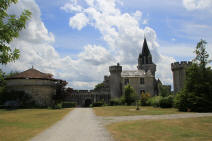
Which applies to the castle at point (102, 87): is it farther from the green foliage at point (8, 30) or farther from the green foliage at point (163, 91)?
the green foliage at point (8, 30)

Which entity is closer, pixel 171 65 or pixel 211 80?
pixel 211 80

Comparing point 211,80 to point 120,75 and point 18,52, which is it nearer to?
point 18,52

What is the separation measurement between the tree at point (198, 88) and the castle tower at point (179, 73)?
20247 millimetres

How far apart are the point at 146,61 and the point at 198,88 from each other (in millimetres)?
53421

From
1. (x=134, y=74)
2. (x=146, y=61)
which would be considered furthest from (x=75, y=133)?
(x=146, y=61)

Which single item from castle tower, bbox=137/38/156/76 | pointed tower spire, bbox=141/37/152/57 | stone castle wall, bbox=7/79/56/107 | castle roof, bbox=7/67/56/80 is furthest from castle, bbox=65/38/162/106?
pointed tower spire, bbox=141/37/152/57

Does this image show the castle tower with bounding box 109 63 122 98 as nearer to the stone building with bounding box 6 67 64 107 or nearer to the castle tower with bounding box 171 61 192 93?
the castle tower with bounding box 171 61 192 93

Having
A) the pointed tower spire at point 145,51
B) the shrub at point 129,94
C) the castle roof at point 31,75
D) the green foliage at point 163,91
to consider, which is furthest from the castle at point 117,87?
the pointed tower spire at point 145,51

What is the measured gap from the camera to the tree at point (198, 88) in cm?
2608

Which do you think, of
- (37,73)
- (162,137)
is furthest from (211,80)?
(37,73)

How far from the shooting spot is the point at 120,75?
58.2 m

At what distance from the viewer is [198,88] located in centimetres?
2744

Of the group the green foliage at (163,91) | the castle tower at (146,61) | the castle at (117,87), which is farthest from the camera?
the castle tower at (146,61)

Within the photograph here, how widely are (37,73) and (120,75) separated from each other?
21984mm
